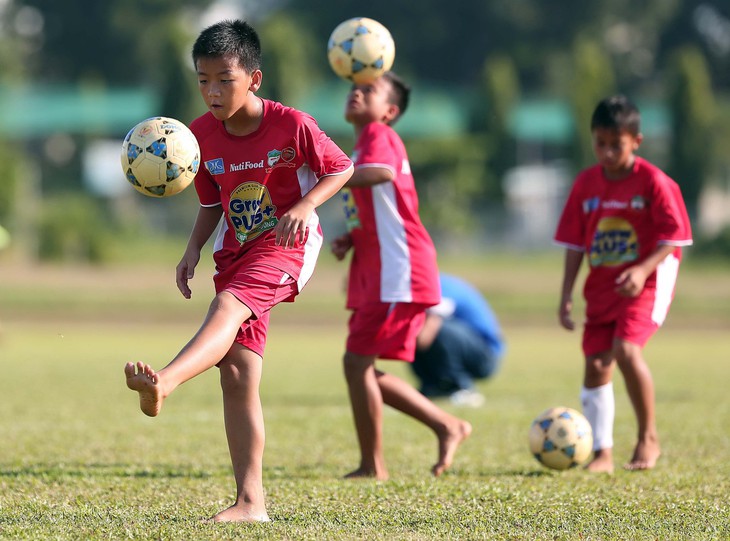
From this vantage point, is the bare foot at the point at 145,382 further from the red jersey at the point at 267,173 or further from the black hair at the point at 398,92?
the black hair at the point at 398,92

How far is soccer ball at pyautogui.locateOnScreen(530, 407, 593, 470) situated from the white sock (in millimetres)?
322

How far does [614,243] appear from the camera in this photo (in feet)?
22.8

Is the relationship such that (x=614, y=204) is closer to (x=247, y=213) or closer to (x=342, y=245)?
(x=342, y=245)

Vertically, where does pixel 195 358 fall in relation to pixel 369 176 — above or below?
below

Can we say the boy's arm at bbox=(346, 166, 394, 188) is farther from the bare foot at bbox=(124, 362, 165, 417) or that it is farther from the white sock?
the bare foot at bbox=(124, 362, 165, 417)

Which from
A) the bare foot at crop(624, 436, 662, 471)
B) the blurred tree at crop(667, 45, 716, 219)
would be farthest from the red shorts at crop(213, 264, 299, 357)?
the blurred tree at crop(667, 45, 716, 219)

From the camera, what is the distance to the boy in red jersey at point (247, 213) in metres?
4.89

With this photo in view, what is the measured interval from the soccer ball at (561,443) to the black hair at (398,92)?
2022 millimetres

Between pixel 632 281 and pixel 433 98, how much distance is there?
1699 inches

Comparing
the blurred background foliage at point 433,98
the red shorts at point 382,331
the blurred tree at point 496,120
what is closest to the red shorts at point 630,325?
the red shorts at point 382,331

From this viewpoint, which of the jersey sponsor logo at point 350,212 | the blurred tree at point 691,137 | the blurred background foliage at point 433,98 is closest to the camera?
the jersey sponsor logo at point 350,212

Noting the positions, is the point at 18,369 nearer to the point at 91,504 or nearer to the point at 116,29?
the point at 91,504

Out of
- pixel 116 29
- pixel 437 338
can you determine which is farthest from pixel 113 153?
pixel 437 338

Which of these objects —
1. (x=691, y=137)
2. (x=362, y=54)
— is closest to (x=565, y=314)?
Answer: (x=362, y=54)
